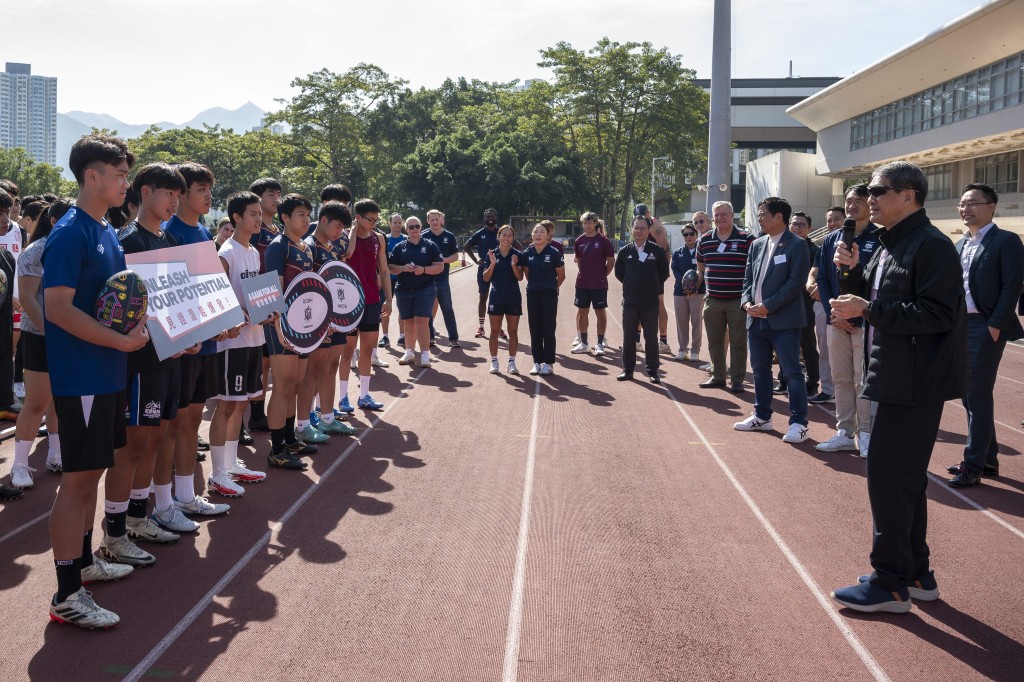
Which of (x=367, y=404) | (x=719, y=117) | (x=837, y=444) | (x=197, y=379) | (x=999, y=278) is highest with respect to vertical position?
(x=719, y=117)

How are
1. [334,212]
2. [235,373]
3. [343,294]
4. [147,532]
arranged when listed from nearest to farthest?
1. [147,532]
2. [235,373]
3. [334,212]
4. [343,294]

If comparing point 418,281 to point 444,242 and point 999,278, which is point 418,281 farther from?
point 999,278

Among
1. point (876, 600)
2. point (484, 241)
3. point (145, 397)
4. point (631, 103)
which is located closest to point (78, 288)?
point (145, 397)

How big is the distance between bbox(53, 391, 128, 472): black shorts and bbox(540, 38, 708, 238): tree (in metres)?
56.4

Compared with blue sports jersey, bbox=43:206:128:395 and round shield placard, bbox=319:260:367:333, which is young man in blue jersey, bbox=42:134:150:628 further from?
round shield placard, bbox=319:260:367:333

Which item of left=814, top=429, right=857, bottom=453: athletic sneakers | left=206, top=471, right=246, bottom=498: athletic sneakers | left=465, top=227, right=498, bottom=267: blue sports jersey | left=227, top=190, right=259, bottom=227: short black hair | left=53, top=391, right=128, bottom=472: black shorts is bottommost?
left=206, top=471, right=246, bottom=498: athletic sneakers

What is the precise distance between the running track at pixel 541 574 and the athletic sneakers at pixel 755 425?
0.37 m

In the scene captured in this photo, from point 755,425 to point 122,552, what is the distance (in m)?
6.03

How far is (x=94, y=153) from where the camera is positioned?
3850 millimetres

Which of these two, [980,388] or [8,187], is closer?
[980,388]

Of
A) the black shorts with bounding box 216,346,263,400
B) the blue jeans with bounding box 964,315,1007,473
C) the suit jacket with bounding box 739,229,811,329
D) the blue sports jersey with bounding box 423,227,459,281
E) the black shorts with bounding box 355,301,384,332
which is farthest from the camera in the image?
the blue sports jersey with bounding box 423,227,459,281

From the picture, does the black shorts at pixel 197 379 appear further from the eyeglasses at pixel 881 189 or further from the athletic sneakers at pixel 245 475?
the eyeglasses at pixel 881 189

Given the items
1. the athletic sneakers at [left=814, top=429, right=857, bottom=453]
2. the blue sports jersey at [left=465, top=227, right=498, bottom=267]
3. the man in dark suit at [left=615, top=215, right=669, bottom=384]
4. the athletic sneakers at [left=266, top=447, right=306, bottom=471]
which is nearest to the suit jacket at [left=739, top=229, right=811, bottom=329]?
the athletic sneakers at [left=814, top=429, right=857, bottom=453]

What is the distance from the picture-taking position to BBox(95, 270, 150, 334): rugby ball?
3775mm
